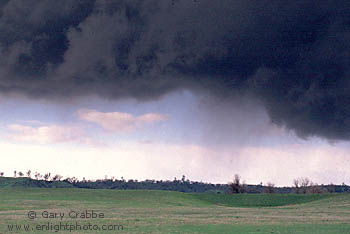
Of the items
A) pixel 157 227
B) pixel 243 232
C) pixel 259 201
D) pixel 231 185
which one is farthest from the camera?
pixel 231 185

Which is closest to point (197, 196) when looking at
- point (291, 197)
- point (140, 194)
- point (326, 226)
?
point (140, 194)

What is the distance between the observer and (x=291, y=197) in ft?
454

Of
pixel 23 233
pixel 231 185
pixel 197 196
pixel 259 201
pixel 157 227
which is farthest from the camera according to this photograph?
pixel 231 185

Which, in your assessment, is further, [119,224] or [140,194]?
[140,194]

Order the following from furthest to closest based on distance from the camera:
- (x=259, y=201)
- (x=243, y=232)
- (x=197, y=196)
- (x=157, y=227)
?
1. (x=197, y=196)
2. (x=259, y=201)
3. (x=157, y=227)
4. (x=243, y=232)

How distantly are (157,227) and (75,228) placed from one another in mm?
8106

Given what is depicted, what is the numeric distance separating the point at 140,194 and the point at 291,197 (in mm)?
44918

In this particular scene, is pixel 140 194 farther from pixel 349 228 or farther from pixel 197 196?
pixel 349 228

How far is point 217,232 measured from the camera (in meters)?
44.0

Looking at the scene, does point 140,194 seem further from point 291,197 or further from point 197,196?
point 291,197

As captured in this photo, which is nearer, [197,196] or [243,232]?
[243,232]

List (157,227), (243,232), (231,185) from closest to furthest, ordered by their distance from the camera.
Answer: (243,232)
(157,227)
(231,185)

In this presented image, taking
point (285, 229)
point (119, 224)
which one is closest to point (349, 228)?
point (285, 229)

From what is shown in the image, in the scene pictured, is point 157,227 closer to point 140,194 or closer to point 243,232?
point 243,232
